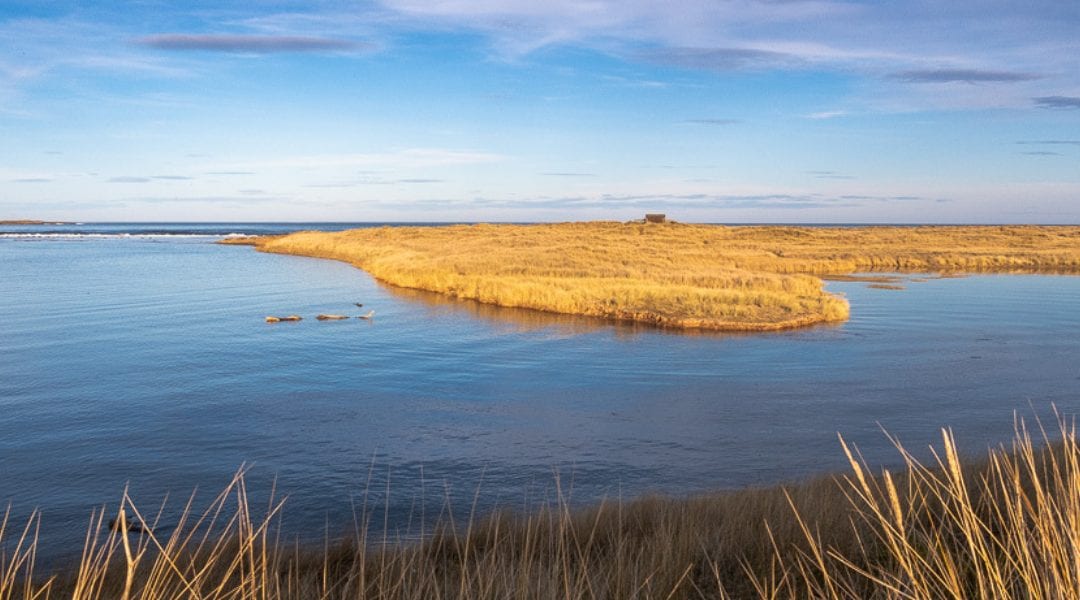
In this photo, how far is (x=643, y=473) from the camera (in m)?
12.9

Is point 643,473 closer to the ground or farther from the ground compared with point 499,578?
closer to the ground

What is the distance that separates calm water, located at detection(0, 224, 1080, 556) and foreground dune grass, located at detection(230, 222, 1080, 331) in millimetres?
2075

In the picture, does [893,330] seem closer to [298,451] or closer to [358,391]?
[358,391]

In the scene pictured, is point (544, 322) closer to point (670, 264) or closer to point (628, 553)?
point (670, 264)

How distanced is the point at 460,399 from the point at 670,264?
29.1 metres

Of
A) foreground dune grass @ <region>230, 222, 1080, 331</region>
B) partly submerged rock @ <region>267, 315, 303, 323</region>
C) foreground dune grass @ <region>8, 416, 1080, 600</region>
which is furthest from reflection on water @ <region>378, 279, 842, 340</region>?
foreground dune grass @ <region>8, 416, 1080, 600</region>

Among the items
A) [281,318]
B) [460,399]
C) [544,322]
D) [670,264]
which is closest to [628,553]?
[460,399]

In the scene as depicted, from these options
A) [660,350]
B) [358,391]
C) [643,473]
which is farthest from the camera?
[660,350]

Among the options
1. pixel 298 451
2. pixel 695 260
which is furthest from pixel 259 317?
pixel 695 260

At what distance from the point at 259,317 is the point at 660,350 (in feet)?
47.8

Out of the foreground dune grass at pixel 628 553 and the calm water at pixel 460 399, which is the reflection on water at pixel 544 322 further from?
the foreground dune grass at pixel 628 553

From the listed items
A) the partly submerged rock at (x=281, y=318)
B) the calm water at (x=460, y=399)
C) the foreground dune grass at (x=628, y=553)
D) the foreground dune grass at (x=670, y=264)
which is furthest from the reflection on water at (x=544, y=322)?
the foreground dune grass at (x=628, y=553)

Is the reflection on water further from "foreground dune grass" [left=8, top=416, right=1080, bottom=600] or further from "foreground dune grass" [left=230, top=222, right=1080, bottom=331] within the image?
"foreground dune grass" [left=8, top=416, right=1080, bottom=600]

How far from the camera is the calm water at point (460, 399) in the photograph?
490 inches
